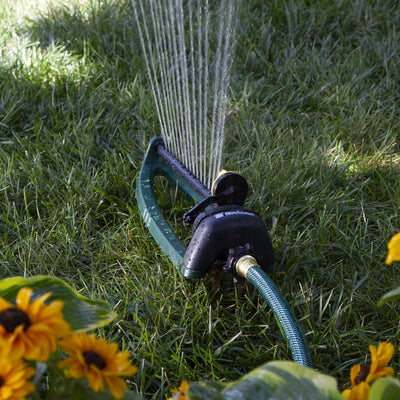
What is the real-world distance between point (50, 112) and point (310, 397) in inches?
76.6

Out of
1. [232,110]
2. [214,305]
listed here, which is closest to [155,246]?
[214,305]

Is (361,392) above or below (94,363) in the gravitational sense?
below

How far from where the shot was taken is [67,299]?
30.5 inches

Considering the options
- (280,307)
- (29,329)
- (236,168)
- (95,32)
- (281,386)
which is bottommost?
(236,168)

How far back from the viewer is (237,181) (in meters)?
1.54

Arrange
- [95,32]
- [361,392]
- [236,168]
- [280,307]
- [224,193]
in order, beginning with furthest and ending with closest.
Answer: [95,32], [236,168], [224,193], [280,307], [361,392]

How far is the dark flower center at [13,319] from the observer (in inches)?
24.0

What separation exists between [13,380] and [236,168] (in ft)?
5.08

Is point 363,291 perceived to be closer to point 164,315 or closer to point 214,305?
point 214,305

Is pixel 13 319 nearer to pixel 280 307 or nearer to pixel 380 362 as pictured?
pixel 380 362

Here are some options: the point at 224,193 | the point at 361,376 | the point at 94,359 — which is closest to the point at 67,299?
the point at 94,359

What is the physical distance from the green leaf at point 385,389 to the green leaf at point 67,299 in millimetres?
345

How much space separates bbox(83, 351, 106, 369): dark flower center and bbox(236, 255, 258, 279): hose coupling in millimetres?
742

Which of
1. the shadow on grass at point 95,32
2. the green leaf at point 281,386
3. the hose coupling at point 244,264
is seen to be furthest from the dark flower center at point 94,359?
the shadow on grass at point 95,32
